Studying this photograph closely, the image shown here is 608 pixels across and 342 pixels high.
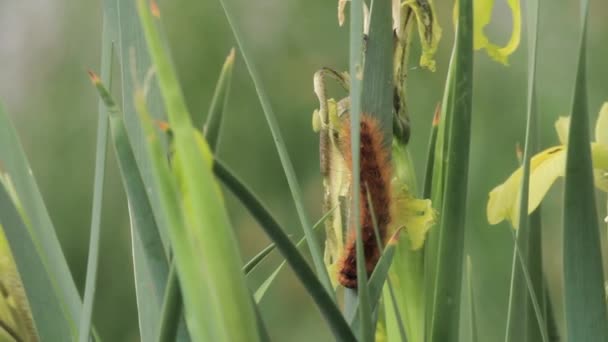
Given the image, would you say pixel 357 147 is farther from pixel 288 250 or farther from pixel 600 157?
pixel 600 157

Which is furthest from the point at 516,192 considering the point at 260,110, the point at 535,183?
the point at 260,110

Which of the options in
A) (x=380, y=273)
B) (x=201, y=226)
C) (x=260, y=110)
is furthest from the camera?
(x=260, y=110)

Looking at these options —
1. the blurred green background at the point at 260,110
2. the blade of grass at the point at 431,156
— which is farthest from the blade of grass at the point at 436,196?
the blurred green background at the point at 260,110

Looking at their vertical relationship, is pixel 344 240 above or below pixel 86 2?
below

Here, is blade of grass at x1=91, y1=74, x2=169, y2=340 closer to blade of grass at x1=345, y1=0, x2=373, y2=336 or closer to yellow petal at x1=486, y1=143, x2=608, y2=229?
blade of grass at x1=345, y1=0, x2=373, y2=336

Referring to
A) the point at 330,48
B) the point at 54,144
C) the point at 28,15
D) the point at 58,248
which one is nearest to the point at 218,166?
the point at 58,248

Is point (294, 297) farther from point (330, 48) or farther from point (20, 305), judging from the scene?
point (20, 305)

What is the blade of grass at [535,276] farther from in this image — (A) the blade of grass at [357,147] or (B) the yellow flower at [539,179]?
(A) the blade of grass at [357,147]
